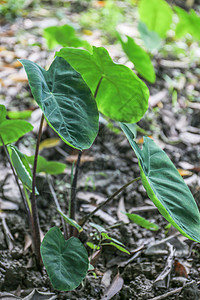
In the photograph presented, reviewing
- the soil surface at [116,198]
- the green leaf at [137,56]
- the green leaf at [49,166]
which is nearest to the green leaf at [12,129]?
the green leaf at [49,166]

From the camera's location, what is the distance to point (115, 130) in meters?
1.85

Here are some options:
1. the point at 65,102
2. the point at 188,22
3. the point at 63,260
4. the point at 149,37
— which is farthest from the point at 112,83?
the point at 188,22

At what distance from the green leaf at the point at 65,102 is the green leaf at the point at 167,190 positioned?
0.12 meters

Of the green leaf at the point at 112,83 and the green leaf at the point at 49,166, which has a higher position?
the green leaf at the point at 112,83

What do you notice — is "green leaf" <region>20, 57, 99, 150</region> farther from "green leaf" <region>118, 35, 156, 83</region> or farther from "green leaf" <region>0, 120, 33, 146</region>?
"green leaf" <region>118, 35, 156, 83</region>

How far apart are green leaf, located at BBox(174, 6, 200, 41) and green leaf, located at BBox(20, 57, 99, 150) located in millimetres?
1320

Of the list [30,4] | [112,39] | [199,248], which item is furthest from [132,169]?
[30,4]

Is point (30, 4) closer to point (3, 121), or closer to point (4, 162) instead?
point (4, 162)

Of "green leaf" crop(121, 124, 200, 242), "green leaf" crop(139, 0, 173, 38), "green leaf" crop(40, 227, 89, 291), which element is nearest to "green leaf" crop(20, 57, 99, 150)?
"green leaf" crop(121, 124, 200, 242)

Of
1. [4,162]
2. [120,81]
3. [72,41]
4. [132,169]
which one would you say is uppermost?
[120,81]

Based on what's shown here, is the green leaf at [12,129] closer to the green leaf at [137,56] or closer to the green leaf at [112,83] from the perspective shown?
the green leaf at [112,83]

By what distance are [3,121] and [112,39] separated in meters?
1.78

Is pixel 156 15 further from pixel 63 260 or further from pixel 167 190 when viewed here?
pixel 63 260

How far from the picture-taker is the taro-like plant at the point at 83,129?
86 cm
